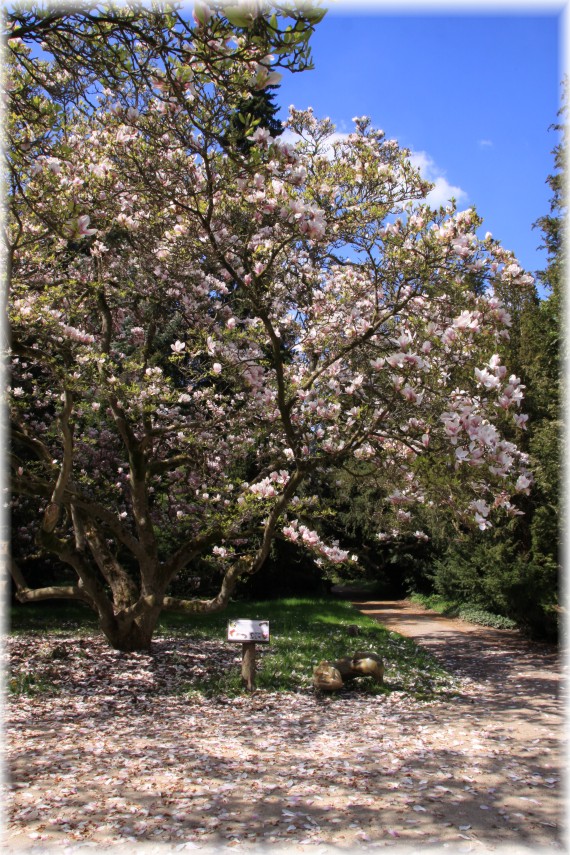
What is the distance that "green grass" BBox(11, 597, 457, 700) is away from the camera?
23.8 ft

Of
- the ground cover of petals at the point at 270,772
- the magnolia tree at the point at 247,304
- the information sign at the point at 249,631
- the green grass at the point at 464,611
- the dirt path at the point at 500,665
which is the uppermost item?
the magnolia tree at the point at 247,304

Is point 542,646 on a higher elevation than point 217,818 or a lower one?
lower

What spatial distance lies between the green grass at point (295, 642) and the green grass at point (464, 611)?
276cm

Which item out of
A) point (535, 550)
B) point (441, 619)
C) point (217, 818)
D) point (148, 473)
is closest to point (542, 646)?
point (535, 550)

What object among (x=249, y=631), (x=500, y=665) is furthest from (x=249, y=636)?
(x=500, y=665)

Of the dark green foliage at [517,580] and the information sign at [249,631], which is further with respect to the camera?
the dark green foliage at [517,580]

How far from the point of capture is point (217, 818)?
3.62 m

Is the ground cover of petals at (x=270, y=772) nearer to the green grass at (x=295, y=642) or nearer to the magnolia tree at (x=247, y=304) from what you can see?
the green grass at (x=295, y=642)

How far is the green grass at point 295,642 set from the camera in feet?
23.8

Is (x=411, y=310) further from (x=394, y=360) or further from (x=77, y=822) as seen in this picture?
(x=77, y=822)

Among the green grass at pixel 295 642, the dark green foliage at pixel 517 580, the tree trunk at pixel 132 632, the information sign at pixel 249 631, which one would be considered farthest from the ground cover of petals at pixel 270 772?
the dark green foliage at pixel 517 580

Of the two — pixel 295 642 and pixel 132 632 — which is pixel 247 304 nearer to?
pixel 132 632

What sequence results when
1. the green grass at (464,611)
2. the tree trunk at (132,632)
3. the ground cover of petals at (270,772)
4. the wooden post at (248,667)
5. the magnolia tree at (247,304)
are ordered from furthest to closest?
the green grass at (464,611) → the tree trunk at (132,632) → the wooden post at (248,667) → the magnolia tree at (247,304) → the ground cover of petals at (270,772)

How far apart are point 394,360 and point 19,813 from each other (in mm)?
3600
